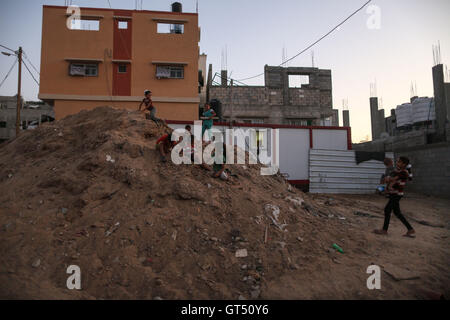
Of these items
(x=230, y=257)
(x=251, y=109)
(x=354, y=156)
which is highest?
(x=251, y=109)

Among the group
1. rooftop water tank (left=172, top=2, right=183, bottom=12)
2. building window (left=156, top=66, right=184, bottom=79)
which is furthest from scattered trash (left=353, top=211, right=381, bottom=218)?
rooftop water tank (left=172, top=2, right=183, bottom=12)

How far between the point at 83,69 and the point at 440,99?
18.8 meters

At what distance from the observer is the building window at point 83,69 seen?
609 inches

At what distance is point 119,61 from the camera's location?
15703 millimetres

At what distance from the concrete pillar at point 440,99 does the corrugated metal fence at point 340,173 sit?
300 centimetres

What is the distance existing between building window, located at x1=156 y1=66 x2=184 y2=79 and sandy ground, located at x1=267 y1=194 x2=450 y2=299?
13.4 m

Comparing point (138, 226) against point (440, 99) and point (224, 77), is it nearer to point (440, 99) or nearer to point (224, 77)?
point (440, 99)

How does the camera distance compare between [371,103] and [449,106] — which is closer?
[449,106]

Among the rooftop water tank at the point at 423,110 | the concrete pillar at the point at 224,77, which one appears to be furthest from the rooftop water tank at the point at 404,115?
the concrete pillar at the point at 224,77

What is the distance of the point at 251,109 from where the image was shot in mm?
18297
